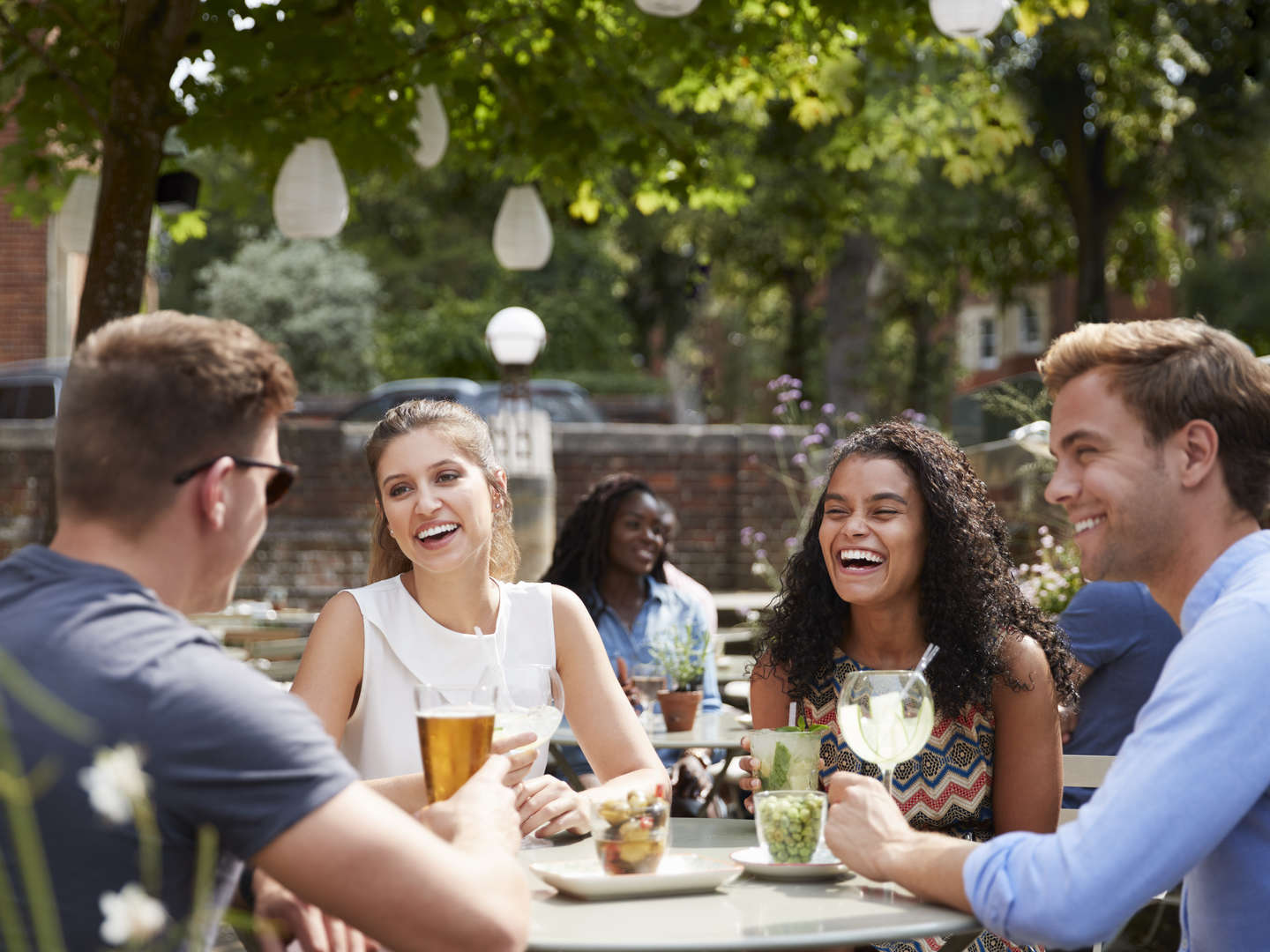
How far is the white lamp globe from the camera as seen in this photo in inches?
417

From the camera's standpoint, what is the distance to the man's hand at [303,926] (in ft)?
5.42

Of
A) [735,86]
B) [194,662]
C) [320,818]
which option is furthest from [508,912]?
A: [735,86]

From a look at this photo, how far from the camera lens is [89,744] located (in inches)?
53.6

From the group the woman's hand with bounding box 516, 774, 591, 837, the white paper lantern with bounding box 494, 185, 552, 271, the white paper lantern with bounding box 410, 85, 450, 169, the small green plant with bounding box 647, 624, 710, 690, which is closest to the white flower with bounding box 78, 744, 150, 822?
the woman's hand with bounding box 516, 774, 591, 837

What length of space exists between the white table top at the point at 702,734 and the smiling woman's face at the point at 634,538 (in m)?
0.93

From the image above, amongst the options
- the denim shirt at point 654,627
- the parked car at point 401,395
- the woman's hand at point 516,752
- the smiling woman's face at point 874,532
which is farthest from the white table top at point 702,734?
the parked car at point 401,395

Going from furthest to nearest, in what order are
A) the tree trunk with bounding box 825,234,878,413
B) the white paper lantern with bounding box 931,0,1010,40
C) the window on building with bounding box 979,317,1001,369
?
the window on building with bounding box 979,317,1001,369 → the tree trunk with bounding box 825,234,878,413 → the white paper lantern with bounding box 931,0,1010,40

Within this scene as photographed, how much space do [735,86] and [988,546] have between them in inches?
223

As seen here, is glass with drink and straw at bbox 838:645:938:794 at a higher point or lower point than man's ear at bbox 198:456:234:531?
lower

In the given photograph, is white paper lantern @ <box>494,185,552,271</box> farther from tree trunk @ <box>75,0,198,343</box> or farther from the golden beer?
the golden beer

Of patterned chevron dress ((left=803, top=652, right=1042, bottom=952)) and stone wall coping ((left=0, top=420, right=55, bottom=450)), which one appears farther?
stone wall coping ((left=0, top=420, right=55, bottom=450))

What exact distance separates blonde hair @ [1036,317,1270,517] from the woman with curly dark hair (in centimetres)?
91

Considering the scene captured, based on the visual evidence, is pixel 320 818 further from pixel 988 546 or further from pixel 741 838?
pixel 988 546

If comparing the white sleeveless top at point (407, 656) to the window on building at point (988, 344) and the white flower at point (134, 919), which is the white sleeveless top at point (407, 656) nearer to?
the white flower at point (134, 919)
